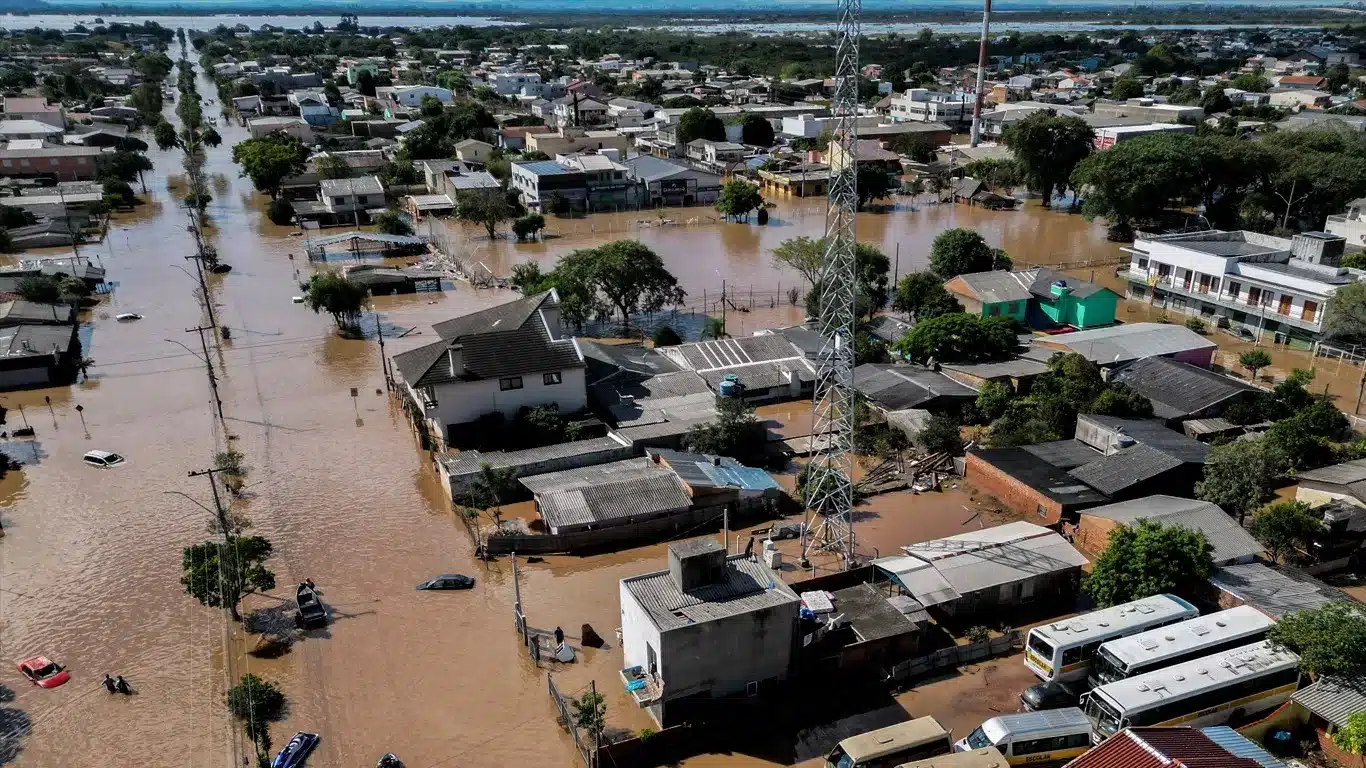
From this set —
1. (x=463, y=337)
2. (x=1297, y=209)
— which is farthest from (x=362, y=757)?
(x=1297, y=209)

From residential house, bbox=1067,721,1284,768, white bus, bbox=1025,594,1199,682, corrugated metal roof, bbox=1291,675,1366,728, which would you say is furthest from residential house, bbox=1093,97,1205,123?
residential house, bbox=1067,721,1284,768

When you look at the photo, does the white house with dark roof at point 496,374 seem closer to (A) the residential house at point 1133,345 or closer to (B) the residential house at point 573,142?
(A) the residential house at point 1133,345

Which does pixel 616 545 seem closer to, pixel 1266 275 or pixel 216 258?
pixel 1266 275

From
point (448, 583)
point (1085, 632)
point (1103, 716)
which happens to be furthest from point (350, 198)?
point (1103, 716)

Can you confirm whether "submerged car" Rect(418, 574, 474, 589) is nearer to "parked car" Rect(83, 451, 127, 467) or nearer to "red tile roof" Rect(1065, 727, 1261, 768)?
"parked car" Rect(83, 451, 127, 467)

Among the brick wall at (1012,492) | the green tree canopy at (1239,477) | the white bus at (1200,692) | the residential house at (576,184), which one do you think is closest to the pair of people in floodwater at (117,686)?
the white bus at (1200,692)

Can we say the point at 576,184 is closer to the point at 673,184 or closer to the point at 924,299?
the point at 673,184
